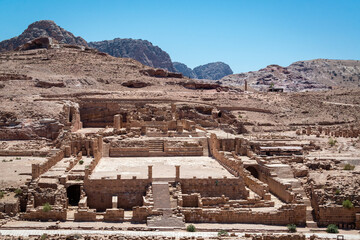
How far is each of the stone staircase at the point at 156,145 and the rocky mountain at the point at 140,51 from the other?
105 metres

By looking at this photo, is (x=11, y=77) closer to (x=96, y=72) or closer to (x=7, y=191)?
(x=96, y=72)

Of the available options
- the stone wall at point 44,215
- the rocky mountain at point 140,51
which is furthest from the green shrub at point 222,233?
the rocky mountain at point 140,51

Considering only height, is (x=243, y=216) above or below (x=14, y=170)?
below

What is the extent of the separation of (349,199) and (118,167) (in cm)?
1347

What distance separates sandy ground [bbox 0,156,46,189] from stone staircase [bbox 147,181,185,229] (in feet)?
23.6

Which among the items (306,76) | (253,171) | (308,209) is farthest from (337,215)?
(306,76)

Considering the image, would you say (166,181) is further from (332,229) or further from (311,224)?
(332,229)

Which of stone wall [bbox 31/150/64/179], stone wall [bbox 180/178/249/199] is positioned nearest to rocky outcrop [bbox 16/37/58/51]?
stone wall [bbox 31/150/64/179]

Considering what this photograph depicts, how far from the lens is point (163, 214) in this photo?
21438mm

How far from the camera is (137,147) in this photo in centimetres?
3338

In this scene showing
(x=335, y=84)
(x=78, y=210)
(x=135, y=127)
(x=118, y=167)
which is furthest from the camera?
(x=335, y=84)

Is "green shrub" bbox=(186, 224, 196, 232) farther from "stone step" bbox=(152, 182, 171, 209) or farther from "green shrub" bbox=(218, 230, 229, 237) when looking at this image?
"stone step" bbox=(152, 182, 171, 209)

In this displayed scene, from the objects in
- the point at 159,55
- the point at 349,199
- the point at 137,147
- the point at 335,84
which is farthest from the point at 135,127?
the point at 159,55

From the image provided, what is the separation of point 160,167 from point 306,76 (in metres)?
96.3
